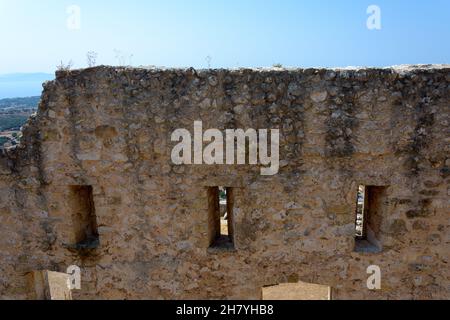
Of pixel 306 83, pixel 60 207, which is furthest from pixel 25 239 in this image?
pixel 306 83

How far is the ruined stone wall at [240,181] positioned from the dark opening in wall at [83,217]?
0.29 feet

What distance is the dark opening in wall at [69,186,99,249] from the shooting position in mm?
4684

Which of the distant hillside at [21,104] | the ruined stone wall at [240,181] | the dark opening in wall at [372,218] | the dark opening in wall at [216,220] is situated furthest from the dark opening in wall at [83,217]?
the distant hillside at [21,104]

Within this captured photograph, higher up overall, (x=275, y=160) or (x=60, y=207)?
(x=275, y=160)

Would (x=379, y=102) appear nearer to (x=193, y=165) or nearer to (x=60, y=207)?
(x=193, y=165)

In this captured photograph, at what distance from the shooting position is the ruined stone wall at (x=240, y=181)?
400 cm

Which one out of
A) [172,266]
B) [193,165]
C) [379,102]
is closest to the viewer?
[379,102]

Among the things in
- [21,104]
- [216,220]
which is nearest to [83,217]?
[216,220]

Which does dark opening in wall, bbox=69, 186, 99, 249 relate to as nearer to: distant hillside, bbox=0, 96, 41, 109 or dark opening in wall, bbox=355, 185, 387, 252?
dark opening in wall, bbox=355, 185, 387, 252

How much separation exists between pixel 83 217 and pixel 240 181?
2.20 m

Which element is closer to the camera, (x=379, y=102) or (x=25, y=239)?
(x=379, y=102)

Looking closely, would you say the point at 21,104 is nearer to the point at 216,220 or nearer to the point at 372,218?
the point at 216,220
